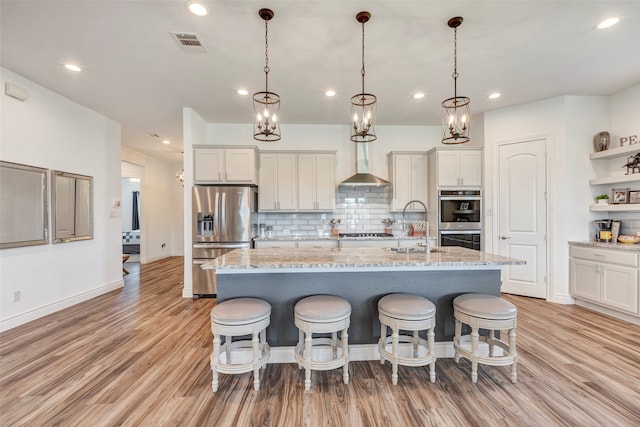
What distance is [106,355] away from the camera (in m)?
2.53

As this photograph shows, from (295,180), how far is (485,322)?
136 inches

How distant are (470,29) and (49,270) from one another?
564 cm

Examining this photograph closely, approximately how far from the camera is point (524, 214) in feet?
13.6

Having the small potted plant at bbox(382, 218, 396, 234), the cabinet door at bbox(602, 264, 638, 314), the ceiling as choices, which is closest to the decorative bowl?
the cabinet door at bbox(602, 264, 638, 314)

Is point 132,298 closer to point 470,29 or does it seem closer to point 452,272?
point 452,272

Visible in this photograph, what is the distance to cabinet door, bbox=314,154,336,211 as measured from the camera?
471cm

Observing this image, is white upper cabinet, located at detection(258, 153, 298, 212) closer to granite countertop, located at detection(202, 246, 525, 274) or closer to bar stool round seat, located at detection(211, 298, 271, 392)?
granite countertop, located at detection(202, 246, 525, 274)

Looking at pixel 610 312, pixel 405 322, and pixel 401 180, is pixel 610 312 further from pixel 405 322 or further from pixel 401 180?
pixel 405 322

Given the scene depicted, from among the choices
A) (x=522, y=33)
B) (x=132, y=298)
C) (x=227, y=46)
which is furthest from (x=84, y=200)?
(x=522, y=33)

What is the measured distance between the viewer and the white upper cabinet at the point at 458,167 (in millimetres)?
4453

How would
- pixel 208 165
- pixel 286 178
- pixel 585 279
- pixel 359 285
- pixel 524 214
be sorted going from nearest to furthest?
pixel 359 285, pixel 585 279, pixel 524 214, pixel 208 165, pixel 286 178

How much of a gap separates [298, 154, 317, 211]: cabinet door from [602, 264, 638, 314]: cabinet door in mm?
4039

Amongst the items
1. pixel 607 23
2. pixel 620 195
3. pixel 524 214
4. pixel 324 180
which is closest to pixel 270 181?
pixel 324 180

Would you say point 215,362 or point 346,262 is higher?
point 346,262
